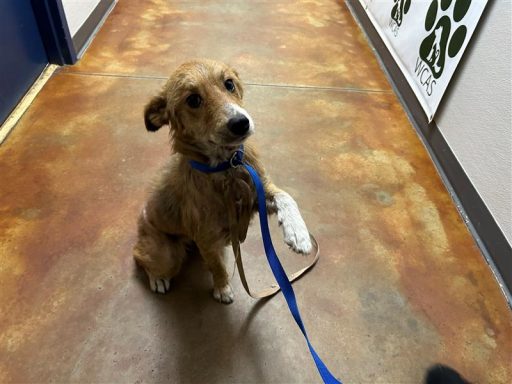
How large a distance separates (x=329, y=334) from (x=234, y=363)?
43cm

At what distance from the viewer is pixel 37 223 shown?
6.86 ft

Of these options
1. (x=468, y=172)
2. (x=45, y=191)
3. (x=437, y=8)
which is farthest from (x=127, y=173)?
(x=437, y=8)

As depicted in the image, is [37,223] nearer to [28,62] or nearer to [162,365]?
[162,365]

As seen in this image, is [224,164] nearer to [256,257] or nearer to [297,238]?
[297,238]

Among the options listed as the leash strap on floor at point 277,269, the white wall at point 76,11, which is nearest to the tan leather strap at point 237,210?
the leash strap on floor at point 277,269

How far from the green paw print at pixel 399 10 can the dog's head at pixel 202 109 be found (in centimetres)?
216

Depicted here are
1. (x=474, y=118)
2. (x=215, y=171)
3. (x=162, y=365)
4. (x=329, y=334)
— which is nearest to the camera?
(x=215, y=171)

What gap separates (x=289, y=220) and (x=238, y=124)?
0.38 meters

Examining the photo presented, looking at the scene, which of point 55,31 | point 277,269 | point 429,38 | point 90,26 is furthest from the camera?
point 90,26

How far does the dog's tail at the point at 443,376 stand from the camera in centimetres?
161

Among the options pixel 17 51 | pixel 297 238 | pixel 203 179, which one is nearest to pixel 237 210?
pixel 203 179

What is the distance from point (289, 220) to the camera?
1403mm

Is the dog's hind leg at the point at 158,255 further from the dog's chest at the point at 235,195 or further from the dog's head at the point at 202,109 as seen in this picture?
the dog's head at the point at 202,109

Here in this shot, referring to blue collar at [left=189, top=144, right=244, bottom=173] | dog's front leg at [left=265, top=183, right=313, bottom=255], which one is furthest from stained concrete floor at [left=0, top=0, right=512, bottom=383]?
blue collar at [left=189, top=144, right=244, bottom=173]
